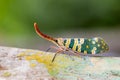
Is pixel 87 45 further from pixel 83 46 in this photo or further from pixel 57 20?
pixel 57 20

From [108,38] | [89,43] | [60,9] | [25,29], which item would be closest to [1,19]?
[25,29]

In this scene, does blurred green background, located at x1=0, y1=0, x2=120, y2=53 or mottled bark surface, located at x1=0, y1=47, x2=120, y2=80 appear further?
blurred green background, located at x1=0, y1=0, x2=120, y2=53

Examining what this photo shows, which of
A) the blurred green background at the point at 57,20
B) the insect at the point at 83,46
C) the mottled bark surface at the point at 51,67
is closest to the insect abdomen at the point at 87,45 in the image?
the insect at the point at 83,46

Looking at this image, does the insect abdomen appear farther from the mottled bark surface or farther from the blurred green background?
the blurred green background

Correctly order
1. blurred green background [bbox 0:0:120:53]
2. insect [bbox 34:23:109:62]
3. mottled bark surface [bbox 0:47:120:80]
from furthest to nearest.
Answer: blurred green background [bbox 0:0:120:53] → insect [bbox 34:23:109:62] → mottled bark surface [bbox 0:47:120:80]

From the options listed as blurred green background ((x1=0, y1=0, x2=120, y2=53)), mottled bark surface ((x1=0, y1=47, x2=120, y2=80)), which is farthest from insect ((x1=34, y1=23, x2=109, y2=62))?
blurred green background ((x1=0, y1=0, x2=120, y2=53))

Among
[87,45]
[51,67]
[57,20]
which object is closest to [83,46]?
[87,45]
